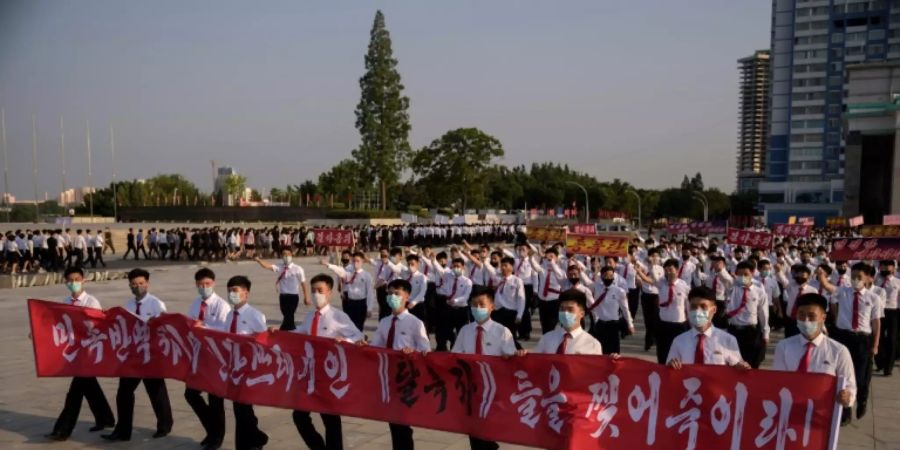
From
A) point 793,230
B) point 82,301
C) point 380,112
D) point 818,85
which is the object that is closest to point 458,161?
point 380,112

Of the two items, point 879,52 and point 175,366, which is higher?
point 879,52

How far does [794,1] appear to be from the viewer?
105688mm

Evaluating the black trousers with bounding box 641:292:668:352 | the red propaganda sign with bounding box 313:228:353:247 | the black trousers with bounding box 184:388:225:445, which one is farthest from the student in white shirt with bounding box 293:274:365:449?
the red propaganda sign with bounding box 313:228:353:247

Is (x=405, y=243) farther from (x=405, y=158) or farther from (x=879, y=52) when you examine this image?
(x=879, y=52)

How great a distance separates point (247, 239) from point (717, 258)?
27.6 meters

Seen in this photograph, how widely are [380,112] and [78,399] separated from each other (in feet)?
202

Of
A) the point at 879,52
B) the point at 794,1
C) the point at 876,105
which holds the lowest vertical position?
the point at 876,105

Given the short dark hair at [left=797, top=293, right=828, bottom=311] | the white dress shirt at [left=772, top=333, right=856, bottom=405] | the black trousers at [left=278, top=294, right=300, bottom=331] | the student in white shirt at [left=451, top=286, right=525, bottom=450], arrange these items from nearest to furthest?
the white dress shirt at [left=772, top=333, right=856, bottom=405] < the short dark hair at [left=797, top=293, right=828, bottom=311] < the student in white shirt at [left=451, top=286, right=525, bottom=450] < the black trousers at [left=278, top=294, right=300, bottom=331]

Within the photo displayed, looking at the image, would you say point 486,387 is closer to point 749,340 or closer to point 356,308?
point 749,340

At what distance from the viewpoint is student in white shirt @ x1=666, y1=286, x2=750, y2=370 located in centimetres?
563

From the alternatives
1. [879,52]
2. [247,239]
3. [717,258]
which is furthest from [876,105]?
[879,52]

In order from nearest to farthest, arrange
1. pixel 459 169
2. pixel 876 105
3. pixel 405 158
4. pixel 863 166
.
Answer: pixel 876 105
pixel 863 166
pixel 405 158
pixel 459 169

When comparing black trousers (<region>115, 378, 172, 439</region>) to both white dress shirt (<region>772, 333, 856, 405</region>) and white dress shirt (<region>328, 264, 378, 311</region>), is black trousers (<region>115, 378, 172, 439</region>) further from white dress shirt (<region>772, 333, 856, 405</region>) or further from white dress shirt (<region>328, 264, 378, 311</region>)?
white dress shirt (<region>772, 333, 856, 405</region>)

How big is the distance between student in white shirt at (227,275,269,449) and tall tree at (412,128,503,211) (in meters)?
68.4
